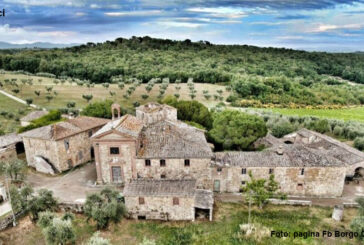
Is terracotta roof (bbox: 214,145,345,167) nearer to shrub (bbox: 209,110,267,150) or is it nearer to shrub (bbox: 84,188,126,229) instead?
shrub (bbox: 209,110,267,150)

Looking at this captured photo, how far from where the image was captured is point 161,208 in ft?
95.4

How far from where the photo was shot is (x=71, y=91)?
8894 cm

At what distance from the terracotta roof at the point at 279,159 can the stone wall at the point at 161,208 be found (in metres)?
7.38

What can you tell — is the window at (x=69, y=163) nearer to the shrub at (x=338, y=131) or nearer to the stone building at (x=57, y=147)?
the stone building at (x=57, y=147)

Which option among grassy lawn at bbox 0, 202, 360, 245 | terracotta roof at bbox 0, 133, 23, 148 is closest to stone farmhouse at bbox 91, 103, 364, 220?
grassy lawn at bbox 0, 202, 360, 245

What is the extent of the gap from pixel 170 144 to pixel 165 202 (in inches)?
301

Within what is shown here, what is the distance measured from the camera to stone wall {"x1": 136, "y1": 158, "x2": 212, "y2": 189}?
32.8m

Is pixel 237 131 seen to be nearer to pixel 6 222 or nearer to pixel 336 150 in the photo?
pixel 336 150

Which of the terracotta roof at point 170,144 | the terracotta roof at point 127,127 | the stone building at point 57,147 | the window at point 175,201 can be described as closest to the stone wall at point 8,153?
the stone building at point 57,147

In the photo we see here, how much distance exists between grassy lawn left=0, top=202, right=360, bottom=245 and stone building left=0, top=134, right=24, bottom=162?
17251 millimetres

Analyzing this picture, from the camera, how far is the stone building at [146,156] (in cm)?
3275

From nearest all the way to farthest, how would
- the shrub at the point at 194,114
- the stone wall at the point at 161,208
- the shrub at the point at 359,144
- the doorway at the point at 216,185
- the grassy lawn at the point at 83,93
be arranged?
the stone wall at the point at 161,208, the doorway at the point at 216,185, the shrub at the point at 359,144, the shrub at the point at 194,114, the grassy lawn at the point at 83,93

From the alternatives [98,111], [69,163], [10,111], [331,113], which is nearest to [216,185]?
[69,163]

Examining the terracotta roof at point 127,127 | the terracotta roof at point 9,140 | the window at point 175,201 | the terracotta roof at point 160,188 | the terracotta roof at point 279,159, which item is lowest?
the window at point 175,201
